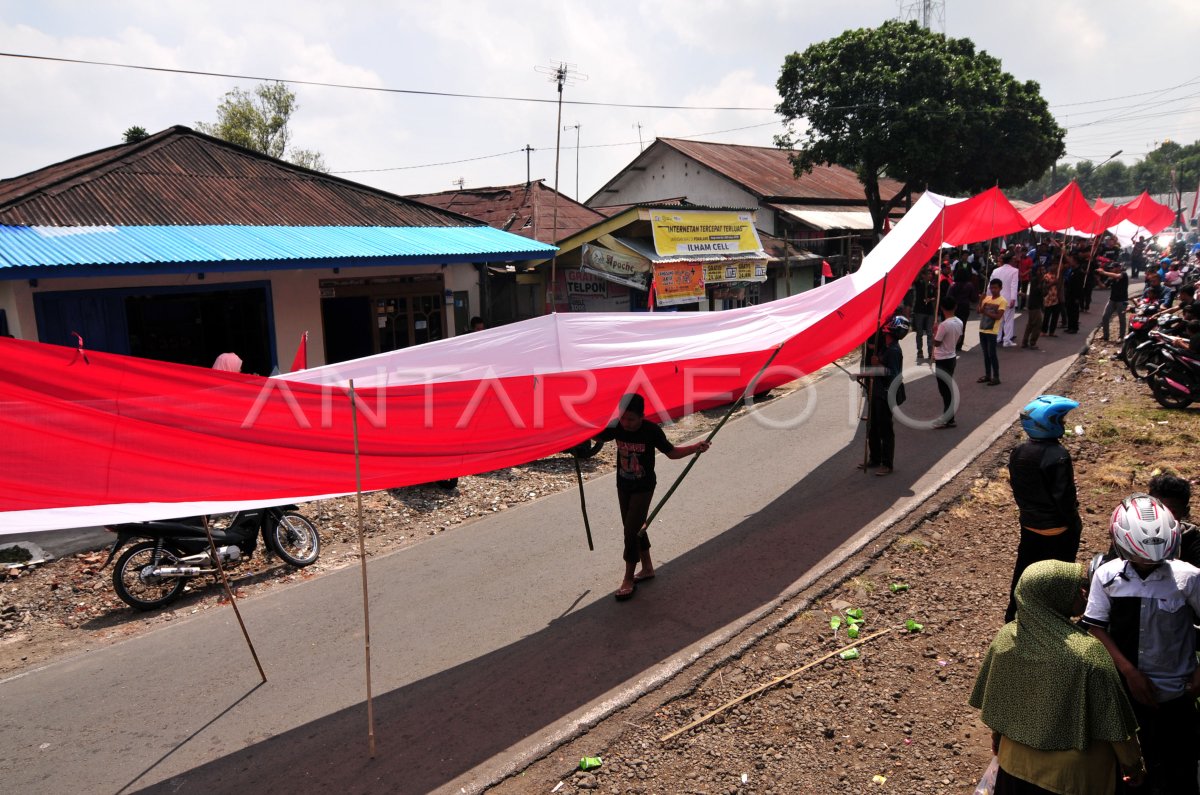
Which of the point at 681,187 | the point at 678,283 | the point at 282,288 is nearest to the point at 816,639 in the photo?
the point at 282,288

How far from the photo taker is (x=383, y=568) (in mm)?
7719

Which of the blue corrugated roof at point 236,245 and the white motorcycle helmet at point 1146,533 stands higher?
the blue corrugated roof at point 236,245

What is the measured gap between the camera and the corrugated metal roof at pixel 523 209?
68.8 ft

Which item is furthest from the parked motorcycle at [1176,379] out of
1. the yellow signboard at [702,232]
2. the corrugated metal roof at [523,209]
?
the corrugated metal roof at [523,209]

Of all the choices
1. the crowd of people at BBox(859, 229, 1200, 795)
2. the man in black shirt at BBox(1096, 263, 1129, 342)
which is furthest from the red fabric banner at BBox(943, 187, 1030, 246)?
the crowd of people at BBox(859, 229, 1200, 795)

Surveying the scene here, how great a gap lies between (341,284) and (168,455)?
993 cm

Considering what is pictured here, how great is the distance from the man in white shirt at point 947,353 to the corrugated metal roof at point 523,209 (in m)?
10.9

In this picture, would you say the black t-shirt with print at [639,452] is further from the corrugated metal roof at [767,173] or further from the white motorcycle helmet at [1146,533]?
the corrugated metal roof at [767,173]

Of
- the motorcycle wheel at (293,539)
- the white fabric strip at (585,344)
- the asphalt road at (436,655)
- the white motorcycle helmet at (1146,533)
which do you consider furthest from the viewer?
the motorcycle wheel at (293,539)

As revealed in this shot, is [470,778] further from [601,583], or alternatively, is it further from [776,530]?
[776,530]

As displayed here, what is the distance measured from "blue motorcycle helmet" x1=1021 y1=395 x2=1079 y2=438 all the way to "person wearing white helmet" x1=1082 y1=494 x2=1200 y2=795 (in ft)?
5.15

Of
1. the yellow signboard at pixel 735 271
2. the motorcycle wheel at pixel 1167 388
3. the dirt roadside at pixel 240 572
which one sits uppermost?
the yellow signboard at pixel 735 271

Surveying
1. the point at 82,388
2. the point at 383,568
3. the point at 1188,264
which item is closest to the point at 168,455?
the point at 82,388

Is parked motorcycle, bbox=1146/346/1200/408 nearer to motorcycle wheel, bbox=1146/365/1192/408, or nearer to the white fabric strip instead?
motorcycle wheel, bbox=1146/365/1192/408
